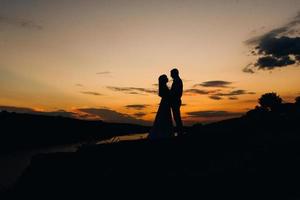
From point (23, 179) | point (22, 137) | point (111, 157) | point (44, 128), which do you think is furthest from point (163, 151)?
point (44, 128)

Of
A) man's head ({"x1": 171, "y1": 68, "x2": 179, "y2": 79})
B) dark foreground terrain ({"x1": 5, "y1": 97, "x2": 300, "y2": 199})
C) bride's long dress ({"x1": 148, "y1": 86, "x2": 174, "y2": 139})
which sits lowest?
dark foreground terrain ({"x1": 5, "y1": 97, "x2": 300, "y2": 199})

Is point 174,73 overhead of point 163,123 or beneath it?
overhead

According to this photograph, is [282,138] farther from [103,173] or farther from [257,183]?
[103,173]

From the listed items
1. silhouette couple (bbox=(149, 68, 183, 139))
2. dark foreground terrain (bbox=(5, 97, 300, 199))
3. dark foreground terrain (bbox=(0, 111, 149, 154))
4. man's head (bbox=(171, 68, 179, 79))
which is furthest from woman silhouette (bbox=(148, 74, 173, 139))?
dark foreground terrain (bbox=(0, 111, 149, 154))

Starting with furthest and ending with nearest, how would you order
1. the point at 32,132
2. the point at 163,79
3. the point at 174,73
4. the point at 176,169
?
1. the point at 32,132
2. the point at 163,79
3. the point at 174,73
4. the point at 176,169

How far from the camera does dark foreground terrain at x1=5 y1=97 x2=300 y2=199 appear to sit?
394 inches

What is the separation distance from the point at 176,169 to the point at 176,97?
12.3ft

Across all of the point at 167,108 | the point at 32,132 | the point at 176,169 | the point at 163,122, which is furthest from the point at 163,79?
the point at 32,132

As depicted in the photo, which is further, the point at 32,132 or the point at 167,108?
the point at 32,132

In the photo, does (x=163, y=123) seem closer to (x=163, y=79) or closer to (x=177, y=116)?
(x=177, y=116)

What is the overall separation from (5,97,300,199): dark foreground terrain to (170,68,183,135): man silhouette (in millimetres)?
2376

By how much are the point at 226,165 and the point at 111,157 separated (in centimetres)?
367

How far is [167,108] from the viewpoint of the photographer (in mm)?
13820

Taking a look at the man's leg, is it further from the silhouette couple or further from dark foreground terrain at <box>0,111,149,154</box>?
dark foreground terrain at <box>0,111,149,154</box>
